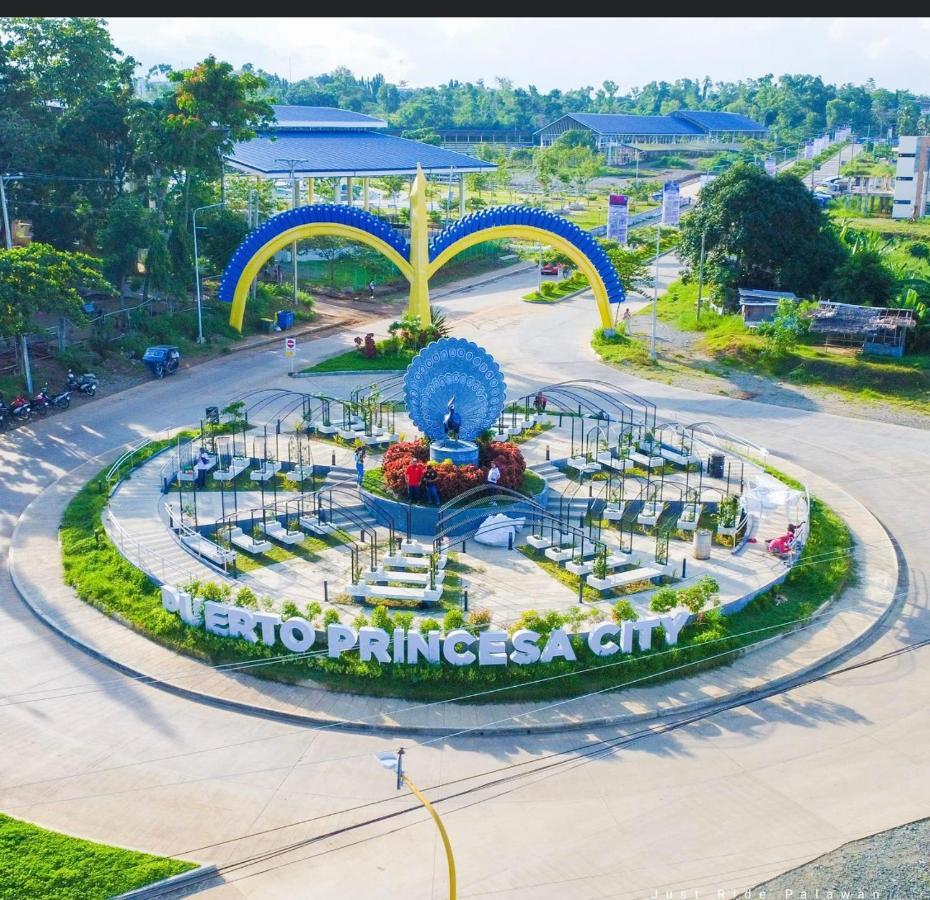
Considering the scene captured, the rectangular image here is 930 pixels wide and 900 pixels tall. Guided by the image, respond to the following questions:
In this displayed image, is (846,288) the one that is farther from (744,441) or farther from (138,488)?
(138,488)

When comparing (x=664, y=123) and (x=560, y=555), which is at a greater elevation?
(x=664, y=123)

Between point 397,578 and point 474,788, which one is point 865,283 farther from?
point 474,788

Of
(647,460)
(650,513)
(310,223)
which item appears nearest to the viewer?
(650,513)

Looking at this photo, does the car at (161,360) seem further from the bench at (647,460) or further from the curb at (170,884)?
the curb at (170,884)

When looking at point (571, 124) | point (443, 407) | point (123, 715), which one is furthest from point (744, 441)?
point (571, 124)

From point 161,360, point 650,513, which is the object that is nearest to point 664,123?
point 161,360

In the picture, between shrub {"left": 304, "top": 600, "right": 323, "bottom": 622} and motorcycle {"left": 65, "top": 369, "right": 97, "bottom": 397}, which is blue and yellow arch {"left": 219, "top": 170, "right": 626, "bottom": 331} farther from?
shrub {"left": 304, "top": 600, "right": 323, "bottom": 622}
